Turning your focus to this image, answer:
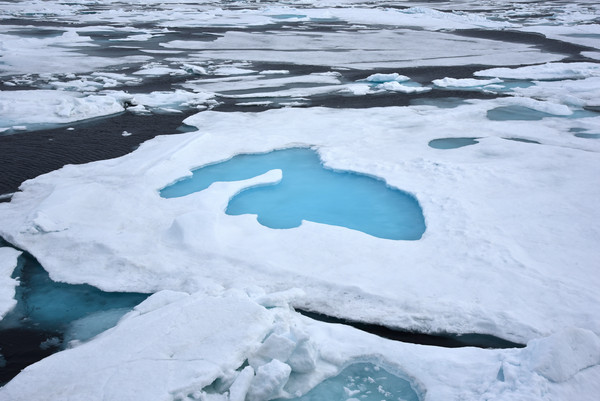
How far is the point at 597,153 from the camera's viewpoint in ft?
21.0

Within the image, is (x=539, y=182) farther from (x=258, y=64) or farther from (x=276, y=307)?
(x=258, y=64)

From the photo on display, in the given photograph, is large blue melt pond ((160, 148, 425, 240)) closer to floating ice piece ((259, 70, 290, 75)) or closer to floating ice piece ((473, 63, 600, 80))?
floating ice piece ((259, 70, 290, 75))

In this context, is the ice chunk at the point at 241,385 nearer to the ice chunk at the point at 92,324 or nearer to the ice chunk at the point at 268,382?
the ice chunk at the point at 268,382

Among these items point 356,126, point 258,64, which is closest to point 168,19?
point 258,64

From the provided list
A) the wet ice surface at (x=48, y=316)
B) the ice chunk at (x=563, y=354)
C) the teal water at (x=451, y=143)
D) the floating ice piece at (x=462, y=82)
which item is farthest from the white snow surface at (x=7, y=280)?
the floating ice piece at (x=462, y=82)

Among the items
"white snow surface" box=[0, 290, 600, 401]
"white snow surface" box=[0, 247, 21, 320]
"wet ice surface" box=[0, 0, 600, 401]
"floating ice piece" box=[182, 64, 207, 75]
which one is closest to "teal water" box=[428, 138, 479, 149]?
"wet ice surface" box=[0, 0, 600, 401]

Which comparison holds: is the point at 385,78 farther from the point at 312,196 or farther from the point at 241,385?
the point at 241,385

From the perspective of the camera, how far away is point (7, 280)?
4.00 meters

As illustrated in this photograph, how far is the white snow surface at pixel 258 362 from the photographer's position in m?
2.68

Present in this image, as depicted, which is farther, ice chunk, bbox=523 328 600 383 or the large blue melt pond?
the large blue melt pond

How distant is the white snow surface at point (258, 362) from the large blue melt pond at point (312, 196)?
168 centimetres

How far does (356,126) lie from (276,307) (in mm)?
4807

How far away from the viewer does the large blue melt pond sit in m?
4.95

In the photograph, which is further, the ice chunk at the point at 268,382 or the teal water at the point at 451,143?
the teal water at the point at 451,143
